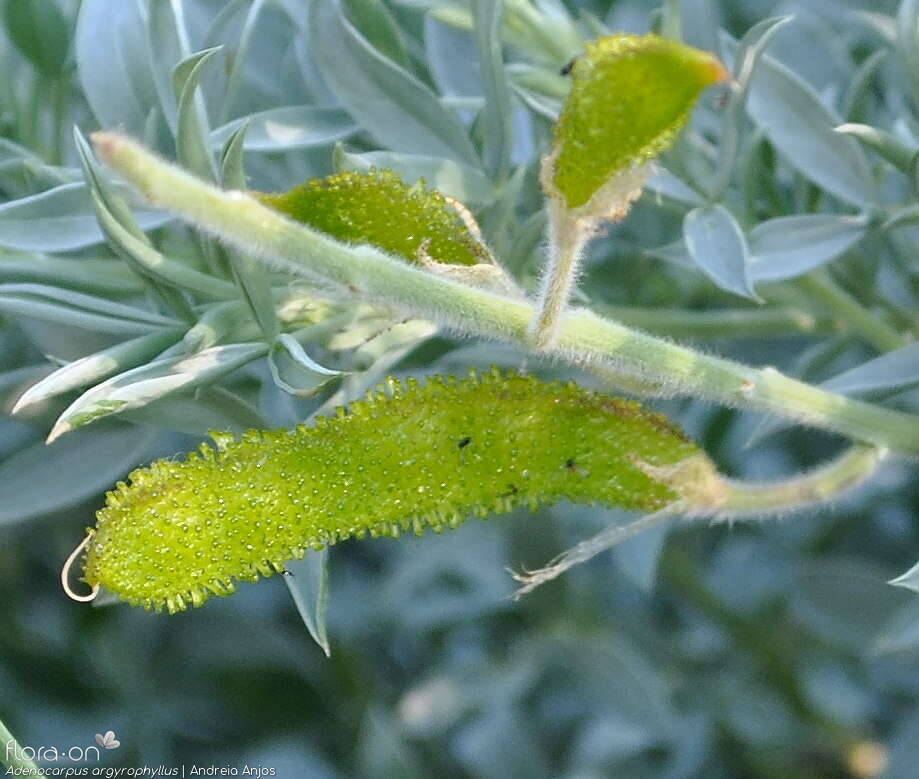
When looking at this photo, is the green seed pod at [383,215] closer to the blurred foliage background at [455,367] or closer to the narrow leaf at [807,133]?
the blurred foliage background at [455,367]

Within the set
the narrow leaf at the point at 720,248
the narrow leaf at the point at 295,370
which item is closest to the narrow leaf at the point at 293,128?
the narrow leaf at the point at 295,370

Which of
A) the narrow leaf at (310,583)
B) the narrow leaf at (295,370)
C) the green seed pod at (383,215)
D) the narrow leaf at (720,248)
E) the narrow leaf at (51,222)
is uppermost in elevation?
the green seed pod at (383,215)

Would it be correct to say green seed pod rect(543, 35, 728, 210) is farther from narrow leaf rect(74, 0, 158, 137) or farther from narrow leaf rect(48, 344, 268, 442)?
narrow leaf rect(74, 0, 158, 137)

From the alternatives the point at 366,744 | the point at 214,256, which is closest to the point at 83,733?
the point at 366,744

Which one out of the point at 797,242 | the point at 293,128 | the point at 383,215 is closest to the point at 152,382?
the point at 383,215

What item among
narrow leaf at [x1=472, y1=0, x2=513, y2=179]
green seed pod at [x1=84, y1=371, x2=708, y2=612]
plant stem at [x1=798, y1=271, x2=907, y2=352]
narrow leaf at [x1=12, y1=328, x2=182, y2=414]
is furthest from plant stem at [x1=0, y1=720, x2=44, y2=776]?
plant stem at [x1=798, y1=271, x2=907, y2=352]

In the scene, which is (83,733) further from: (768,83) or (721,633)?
(768,83)
